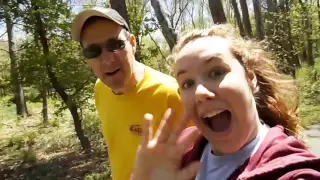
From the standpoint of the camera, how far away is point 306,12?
26516mm

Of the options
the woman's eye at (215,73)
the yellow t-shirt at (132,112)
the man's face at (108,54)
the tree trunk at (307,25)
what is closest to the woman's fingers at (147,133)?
the woman's eye at (215,73)

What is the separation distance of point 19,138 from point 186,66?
41.8ft

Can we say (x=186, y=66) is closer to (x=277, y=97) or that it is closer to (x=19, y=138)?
(x=277, y=97)

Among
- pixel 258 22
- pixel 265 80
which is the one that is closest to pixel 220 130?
pixel 265 80

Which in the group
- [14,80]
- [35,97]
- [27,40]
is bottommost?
[35,97]

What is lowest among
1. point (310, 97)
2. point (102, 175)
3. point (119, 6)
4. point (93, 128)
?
point (310, 97)

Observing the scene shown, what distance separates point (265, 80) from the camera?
5.27ft

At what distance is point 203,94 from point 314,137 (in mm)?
7372

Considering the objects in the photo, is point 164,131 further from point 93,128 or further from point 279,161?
point 93,128

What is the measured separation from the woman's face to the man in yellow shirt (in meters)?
0.82

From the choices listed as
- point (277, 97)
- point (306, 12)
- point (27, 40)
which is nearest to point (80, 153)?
point (27, 40)

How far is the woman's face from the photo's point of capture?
4.31ft

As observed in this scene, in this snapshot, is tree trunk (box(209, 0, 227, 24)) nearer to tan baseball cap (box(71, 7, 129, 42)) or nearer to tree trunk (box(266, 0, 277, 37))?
tan baseball cap (box(71, 7, 129, 42))

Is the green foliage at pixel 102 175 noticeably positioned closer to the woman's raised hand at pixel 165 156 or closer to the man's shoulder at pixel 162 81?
the man's shoulder at pixel 162 81
